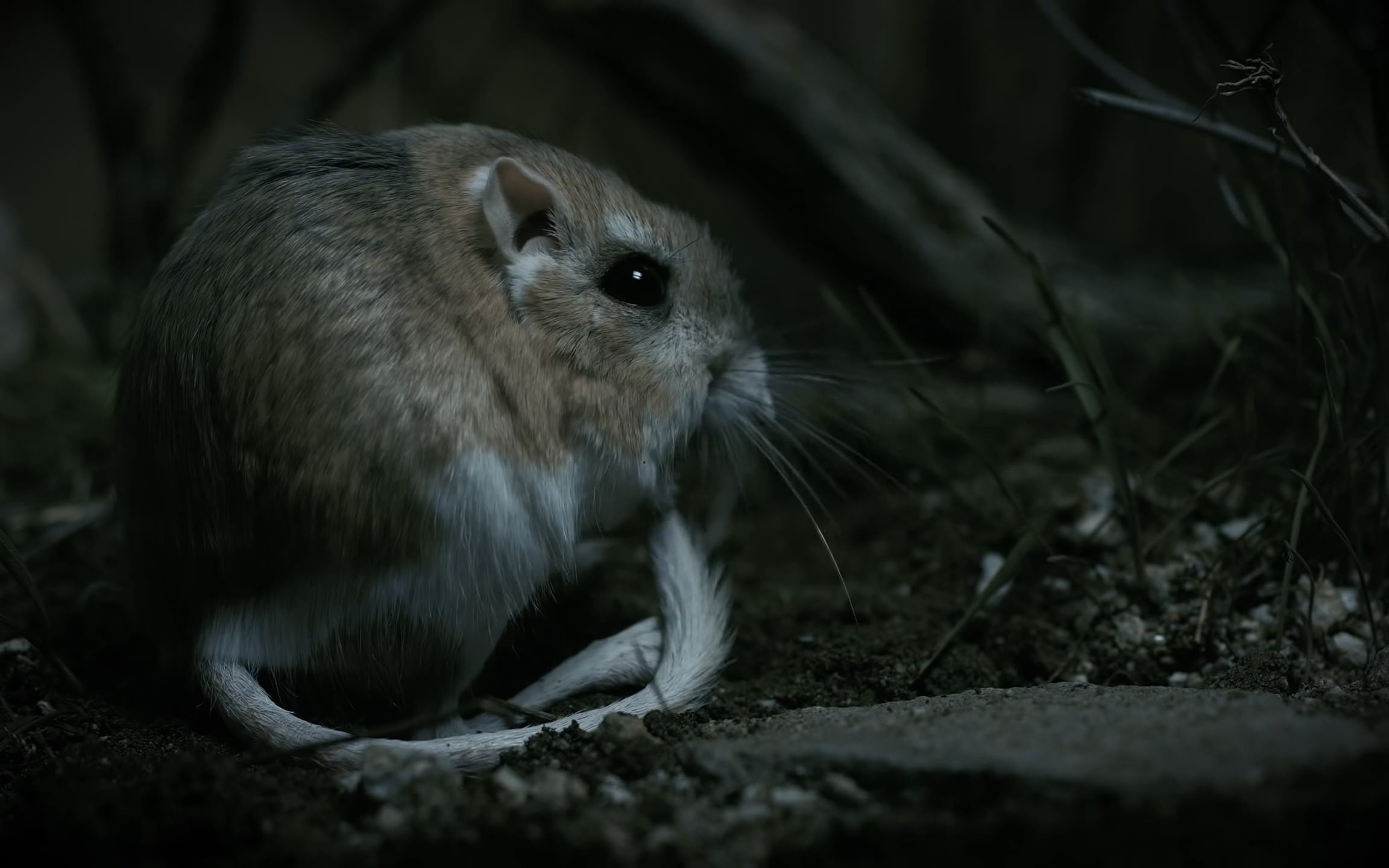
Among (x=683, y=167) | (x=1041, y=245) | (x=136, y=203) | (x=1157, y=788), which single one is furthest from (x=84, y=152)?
(x=1157, y=788)

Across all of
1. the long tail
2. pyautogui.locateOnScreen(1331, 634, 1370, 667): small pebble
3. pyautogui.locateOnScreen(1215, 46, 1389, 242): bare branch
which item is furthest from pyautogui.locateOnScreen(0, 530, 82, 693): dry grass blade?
pyautogui.locateOnScreen(1331, 634, 1370, 667): small pebble

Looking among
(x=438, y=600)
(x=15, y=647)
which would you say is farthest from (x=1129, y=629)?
(x=15, y=647)

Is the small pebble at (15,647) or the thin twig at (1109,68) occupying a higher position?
the thin twig at (1109,68)

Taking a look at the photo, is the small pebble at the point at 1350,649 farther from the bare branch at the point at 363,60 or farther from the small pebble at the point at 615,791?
the bare branch at the point at 363,60

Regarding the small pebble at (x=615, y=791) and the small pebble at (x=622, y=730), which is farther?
the small pebble at (x=622, y=730)

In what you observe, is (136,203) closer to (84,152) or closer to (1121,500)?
(84,152)

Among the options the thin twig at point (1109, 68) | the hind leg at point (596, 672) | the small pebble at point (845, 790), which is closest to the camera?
the small pebble at point (845, 790)

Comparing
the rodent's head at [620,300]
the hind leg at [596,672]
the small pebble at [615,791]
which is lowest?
the hind leg at [596,672]

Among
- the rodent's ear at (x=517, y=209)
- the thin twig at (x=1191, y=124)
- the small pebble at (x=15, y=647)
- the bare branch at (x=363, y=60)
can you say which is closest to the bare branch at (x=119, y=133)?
the bare branch at (x=363, y=60)

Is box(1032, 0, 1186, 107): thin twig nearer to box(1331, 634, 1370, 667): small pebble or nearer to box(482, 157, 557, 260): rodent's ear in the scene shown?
box(1331, 634, 1370, 667): small pebble
